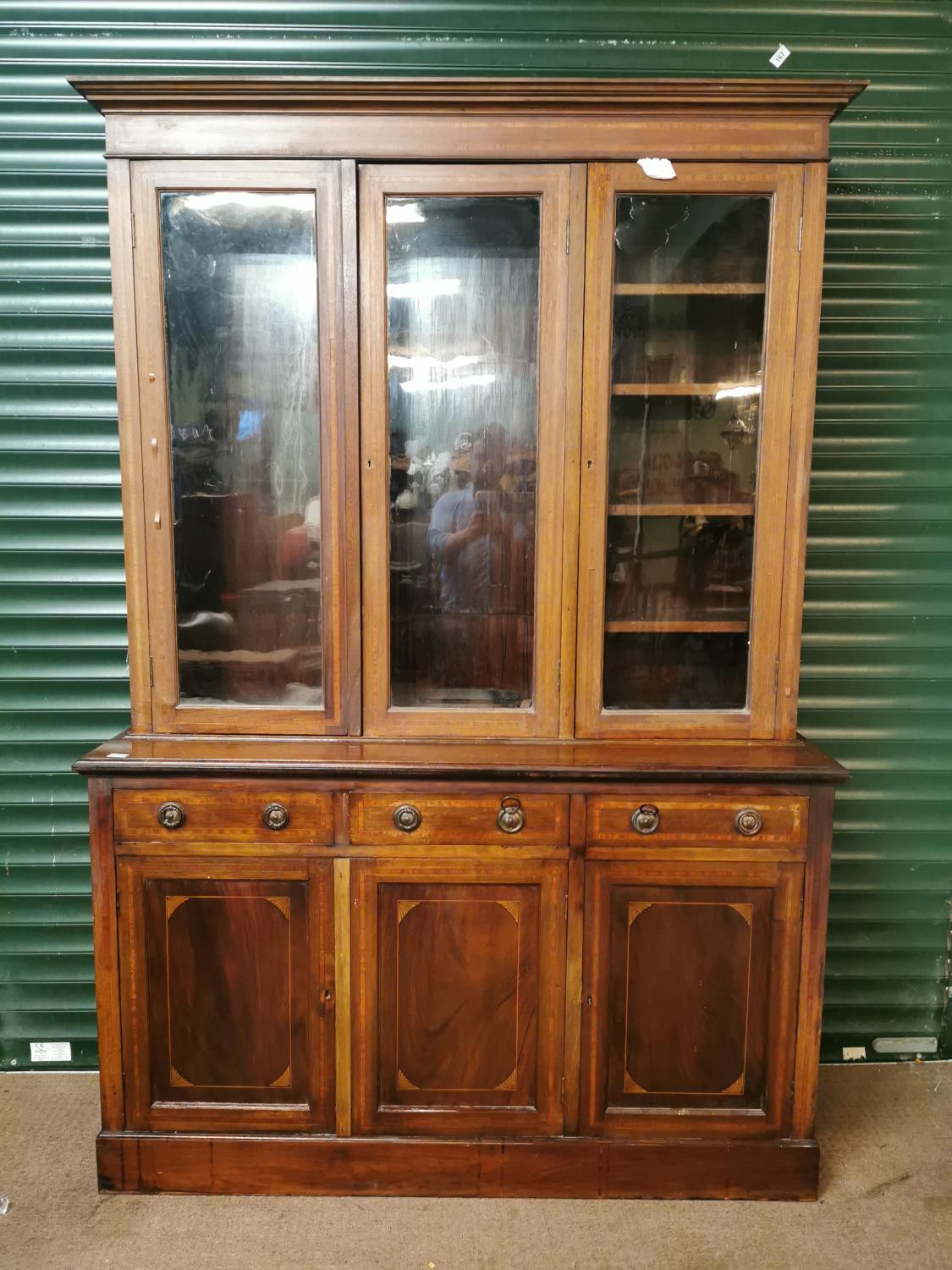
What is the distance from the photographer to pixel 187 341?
79.4 inches

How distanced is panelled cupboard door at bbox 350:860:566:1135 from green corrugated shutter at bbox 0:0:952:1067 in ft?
3.51

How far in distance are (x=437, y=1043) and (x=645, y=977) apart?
20.2 inches

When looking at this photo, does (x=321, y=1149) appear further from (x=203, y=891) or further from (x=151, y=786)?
(x=151, y=786)

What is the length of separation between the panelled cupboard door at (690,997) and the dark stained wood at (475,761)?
23 centimetres

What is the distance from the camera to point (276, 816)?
199 cm

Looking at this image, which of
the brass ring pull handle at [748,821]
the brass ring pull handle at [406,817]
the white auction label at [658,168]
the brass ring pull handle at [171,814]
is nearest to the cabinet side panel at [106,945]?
the brass ring pull handle at [171,814]

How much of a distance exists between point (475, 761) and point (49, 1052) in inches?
68.0

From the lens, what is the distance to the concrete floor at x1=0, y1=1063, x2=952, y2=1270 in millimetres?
1932

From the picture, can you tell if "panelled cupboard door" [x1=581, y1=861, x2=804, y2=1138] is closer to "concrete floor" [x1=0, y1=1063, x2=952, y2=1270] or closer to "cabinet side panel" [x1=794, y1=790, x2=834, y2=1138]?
"cabinet side panel" [x1=794, y1=790, x2=834, y2=1138]

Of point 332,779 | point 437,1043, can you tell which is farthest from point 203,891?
point 437,1043

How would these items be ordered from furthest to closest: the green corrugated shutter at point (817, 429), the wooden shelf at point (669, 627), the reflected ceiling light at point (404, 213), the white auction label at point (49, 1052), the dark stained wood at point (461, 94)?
1. the white auction label at point (49, 1052)
2. the green corrugated shutter at point (817, 429)
3. the wooden shelf at point (669, 627)
4. the reflected ceiling light at point (404, 213)
5. the dark stained wood at point (461, 94)

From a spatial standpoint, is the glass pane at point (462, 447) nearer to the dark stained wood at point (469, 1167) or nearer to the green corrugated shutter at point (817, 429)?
the green corrugated shutter at point (817, 429)

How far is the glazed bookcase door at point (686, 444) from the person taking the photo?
6.46 feet

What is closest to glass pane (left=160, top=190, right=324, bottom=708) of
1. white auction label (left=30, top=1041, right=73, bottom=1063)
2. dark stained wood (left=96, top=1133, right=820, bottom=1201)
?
dark stained wood (left=96, top=1133, right=820, bottom=1201)
